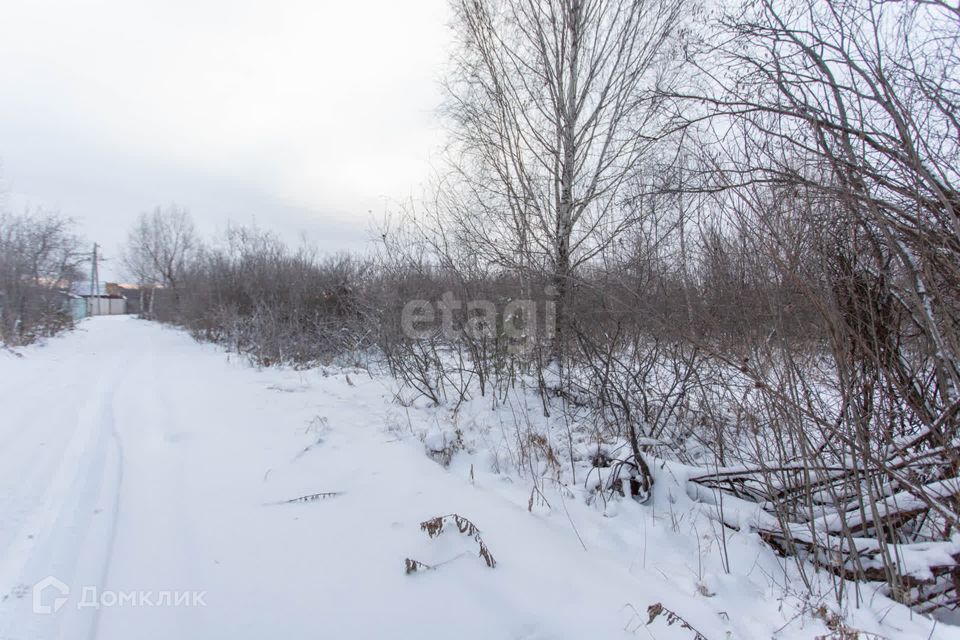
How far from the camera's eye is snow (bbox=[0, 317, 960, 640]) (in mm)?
1650

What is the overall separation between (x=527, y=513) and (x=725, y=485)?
4.46ft

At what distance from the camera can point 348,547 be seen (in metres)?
2.11

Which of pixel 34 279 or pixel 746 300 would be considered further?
pixel 34 279

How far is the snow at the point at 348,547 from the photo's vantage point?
65.0 inches

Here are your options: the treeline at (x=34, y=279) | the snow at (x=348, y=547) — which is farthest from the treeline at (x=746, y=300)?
the treeline at (x=34, y=279)

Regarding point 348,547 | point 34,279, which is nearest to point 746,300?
point 348,547

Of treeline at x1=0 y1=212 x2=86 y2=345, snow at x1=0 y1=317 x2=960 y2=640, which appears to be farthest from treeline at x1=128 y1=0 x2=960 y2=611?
treeline at x1=0 y1=212 x2=86 y2=345

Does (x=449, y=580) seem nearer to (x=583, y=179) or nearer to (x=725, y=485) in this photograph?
(x=725, y=485)

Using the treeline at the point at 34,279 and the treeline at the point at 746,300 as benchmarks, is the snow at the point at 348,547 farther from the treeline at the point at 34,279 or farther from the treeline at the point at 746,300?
the treeline at the point at 34,279

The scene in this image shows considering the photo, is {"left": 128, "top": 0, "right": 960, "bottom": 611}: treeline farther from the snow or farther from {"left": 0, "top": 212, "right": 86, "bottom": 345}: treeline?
{"left": 0, "top": 212, "right": 86, "bottom": 345}: treeline

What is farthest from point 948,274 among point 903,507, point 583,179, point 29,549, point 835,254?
point 29,549

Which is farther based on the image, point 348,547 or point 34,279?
point 34,279

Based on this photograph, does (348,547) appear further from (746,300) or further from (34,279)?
(34,279)

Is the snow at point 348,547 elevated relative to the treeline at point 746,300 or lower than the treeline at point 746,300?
lower
